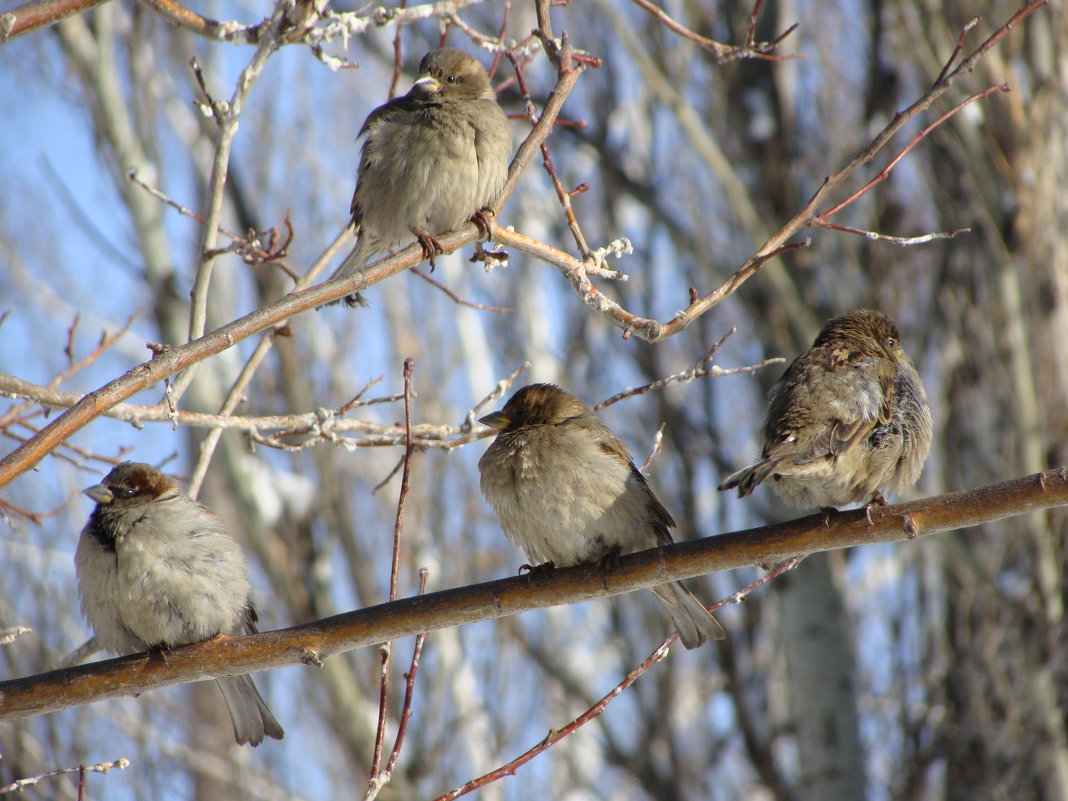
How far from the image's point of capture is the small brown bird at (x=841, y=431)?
11.0ft

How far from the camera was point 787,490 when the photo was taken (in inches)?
137

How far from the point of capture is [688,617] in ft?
12.3

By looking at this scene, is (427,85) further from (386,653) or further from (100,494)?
(386,653)

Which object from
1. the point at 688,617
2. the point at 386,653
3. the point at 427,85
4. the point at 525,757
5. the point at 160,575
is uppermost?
the point at 427,85

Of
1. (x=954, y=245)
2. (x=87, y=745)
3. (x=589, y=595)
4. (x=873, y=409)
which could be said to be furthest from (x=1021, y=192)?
(x=87, y=745)

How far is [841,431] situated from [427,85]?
230 centimetres

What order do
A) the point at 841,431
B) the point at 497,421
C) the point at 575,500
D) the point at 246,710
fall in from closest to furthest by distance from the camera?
1. the point at 841,431
2. the point at 575,500
3. the point at 246,710
4. the point at 497,421

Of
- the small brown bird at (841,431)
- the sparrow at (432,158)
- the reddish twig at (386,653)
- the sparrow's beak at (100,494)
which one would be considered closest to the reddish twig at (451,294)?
the sparrow at (432,158)

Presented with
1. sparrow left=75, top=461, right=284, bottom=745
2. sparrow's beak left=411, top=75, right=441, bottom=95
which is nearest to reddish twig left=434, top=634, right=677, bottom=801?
sparrow left=75, top=461, right=284, bottom=745

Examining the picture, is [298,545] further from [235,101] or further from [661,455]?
[235,101]

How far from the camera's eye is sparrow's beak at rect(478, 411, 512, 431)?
404 cm

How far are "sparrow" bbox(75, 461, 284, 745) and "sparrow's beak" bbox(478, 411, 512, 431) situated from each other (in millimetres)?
1035

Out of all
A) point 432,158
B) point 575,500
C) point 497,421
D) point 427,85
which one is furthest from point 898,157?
point 427,85

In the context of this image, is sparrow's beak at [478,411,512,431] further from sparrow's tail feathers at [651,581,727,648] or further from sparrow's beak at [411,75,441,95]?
sparrow's beak at [411,75,441,95]
